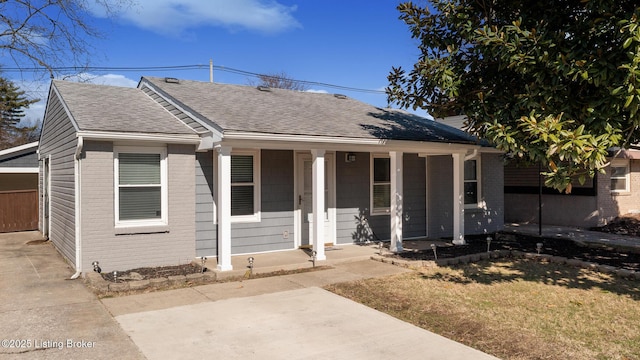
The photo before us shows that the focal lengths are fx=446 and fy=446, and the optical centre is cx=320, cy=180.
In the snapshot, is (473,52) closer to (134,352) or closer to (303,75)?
(134,352)

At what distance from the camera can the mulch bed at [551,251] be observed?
381 inches

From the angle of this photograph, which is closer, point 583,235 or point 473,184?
point 473,184

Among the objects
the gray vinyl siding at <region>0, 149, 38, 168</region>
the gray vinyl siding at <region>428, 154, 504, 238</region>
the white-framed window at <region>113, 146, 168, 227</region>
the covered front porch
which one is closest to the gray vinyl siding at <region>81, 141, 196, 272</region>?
the white-framed window at <region>113, 146, 168, 227</region>

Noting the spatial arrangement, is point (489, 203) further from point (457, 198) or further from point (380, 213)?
point (380, 213)

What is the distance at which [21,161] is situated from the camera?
16.5 m

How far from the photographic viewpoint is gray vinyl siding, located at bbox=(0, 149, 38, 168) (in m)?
16.2

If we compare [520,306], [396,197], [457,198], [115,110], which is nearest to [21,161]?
[115,110]

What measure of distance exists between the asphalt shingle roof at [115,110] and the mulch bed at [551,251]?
221 inches

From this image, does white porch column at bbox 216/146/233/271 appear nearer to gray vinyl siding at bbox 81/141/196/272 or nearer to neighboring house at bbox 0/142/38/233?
gray vinyl siding at bbox 81/141/196/272

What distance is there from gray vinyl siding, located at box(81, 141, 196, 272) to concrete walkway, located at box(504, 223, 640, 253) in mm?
10032

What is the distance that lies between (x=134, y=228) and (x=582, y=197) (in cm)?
1471

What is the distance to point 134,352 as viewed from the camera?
15.2ft

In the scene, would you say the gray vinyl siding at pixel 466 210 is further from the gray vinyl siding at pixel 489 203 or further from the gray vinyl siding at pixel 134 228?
the gray vinyl siding at pixel 134 228

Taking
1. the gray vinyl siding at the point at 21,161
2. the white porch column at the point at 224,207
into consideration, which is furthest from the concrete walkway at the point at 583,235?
the gray vinyl siding at the point at 21,161
